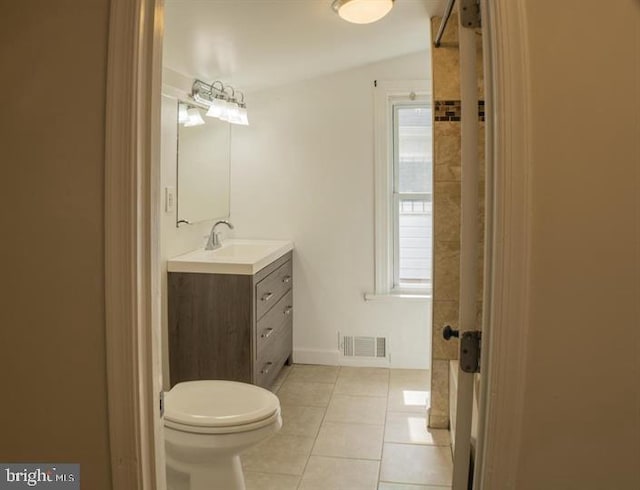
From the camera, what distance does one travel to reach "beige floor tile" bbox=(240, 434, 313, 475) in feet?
8.16

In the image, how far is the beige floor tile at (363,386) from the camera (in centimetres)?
345

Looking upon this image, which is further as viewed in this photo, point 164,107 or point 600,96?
point 164,107

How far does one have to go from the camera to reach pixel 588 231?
0.97 m

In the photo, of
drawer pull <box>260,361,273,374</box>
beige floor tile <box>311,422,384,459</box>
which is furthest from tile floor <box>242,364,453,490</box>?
drawer pull <box>260,361,273,374</box>

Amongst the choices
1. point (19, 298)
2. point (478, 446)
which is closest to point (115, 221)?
point (19, 298)

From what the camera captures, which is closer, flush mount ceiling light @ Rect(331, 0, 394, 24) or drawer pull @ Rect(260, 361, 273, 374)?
flush mount ceiling light @ Rect(331, 0, 394, 24)

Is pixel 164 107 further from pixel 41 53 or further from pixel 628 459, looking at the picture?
pixel 628 459

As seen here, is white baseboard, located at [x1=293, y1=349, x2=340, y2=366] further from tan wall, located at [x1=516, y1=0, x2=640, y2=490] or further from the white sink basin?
tan wall, located at [x1=516, y1=0, x2=640, y2=490]

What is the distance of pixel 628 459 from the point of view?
992 millimetres

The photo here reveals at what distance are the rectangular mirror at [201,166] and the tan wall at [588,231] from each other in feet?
8.03

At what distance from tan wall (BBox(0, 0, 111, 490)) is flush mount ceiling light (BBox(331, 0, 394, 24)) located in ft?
4.52

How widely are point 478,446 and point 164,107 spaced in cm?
247

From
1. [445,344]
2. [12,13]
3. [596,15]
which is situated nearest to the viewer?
→ [596,15]

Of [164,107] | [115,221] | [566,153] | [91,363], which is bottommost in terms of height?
[91,363]
